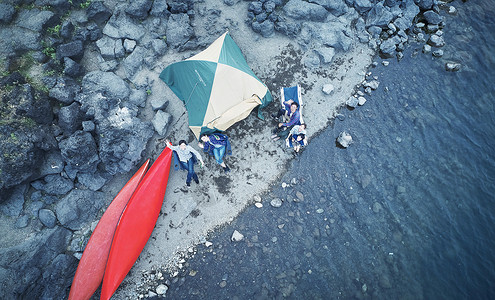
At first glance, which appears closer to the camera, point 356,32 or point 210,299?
point 210,299

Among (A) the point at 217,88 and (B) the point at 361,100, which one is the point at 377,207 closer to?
(B) the point at 361,100

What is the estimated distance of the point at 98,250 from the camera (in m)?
7.12

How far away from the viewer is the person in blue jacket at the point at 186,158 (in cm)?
731

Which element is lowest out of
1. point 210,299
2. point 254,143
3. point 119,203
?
point 210,299

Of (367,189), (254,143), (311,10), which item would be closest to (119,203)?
(254,143)

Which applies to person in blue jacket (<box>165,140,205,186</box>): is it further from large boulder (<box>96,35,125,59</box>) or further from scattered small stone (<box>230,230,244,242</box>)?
large boulder (<box>96,35,125,59</box>)

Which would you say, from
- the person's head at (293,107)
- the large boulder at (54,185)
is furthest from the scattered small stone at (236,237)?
the large boulder at (54,185)

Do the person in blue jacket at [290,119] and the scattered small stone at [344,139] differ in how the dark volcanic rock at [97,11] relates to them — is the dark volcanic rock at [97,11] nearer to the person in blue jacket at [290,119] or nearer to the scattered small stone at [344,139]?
the person in blue jacket at [290,119]

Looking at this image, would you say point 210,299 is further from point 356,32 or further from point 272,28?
point 356,32

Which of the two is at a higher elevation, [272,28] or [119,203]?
[272,28]

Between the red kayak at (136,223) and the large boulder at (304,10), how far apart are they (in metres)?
6.55

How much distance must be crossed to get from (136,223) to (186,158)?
2228mm

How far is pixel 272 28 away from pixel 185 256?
8.04 metres

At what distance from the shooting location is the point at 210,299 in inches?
285
